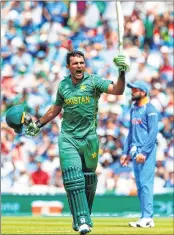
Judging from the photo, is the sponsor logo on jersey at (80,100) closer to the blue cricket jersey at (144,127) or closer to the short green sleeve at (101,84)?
the short green sleeve at (101,84)

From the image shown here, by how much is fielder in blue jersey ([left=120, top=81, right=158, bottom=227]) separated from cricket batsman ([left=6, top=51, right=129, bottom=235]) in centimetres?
369

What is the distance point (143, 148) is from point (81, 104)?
3971mm

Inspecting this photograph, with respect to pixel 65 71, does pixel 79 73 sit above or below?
below

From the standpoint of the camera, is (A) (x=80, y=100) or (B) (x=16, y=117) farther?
(B) (x=16, y=117)

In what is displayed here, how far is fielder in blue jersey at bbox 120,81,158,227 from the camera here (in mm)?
13156

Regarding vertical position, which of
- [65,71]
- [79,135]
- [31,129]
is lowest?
[79,135]

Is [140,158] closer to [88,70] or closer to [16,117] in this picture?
[16,117]

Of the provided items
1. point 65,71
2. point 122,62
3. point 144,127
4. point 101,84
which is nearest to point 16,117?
point 101,84

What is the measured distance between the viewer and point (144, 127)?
13.3 m

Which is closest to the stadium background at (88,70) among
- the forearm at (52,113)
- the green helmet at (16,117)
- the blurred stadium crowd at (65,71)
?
the blurred stadium crowd at (65,71)

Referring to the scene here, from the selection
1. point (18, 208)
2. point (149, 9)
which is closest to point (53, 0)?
point (149, 9)

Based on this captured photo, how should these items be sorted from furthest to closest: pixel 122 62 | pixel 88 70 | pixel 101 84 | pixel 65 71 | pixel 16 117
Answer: pixel 88 70 < pixel 65 71 < pixel 16 117 < pixel 101 84 < pixel 122 62

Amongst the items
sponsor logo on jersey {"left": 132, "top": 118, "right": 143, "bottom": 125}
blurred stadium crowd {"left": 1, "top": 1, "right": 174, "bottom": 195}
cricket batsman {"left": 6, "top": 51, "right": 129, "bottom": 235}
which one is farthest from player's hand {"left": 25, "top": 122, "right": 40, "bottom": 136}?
blurred stadium crowd {"left": 1, "top": 1, "right": 174, "bottom": 195}

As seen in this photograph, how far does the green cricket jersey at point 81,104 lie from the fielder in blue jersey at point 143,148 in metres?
3.73
